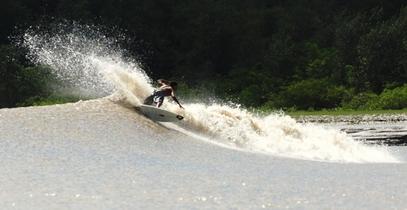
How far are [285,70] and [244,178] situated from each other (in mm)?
60834

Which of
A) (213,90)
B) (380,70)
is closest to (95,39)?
(213,90)

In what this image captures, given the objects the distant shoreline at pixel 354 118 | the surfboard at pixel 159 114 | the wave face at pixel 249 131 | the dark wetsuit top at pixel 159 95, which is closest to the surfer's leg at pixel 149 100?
the dark wetsuit top at pixel 159 95

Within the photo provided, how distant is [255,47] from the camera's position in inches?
3649

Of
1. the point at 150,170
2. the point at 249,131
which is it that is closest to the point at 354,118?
the point at 249,131

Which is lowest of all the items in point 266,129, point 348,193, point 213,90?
point 348,193

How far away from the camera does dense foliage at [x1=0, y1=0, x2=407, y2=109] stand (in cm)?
7619

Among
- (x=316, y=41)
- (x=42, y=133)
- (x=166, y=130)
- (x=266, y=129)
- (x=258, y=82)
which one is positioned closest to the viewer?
(x=42, y=133)

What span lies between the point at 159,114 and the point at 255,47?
60.9 metres

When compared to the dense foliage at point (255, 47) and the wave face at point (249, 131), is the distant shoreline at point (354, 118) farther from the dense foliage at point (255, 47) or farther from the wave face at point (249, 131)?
the wave face at point (249, 131)

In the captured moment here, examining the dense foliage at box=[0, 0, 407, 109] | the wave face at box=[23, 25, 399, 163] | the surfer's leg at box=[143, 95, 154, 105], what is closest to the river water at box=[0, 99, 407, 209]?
the wave face at box=[23, 25, 399, 163]

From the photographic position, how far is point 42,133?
29.7 metres

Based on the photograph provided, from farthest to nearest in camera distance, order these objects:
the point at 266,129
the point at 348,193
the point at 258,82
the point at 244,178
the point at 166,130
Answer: the point at 258,82
the point at 266,129
the point at 166,130
the point at 244,178
the point at 348,193

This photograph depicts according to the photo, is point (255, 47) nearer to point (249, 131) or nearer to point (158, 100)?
point (249, 131)

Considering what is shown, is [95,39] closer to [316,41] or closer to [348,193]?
[316,41]
